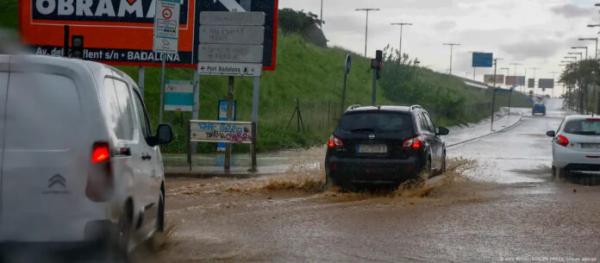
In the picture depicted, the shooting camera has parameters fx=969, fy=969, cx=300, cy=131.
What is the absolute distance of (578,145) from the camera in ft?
66.5

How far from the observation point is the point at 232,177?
19.9m

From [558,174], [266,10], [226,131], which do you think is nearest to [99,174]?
[226,131]

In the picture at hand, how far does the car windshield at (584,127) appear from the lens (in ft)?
66.7

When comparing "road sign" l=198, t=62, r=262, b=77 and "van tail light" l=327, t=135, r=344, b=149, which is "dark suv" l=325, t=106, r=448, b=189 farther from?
"road sign" l=198, t=62, r=262, b=77

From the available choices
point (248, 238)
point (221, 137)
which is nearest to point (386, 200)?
point (248, 238)

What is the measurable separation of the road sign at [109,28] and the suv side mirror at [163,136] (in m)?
17.6

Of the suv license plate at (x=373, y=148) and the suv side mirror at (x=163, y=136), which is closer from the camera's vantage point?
the suv side mirror at (x=163, y=136)

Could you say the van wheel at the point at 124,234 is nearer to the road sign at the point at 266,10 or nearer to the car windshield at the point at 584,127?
the car windshield at the point at 584,127

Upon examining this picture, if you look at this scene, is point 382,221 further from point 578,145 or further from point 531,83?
point 531,83

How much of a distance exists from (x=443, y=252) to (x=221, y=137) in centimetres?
1156

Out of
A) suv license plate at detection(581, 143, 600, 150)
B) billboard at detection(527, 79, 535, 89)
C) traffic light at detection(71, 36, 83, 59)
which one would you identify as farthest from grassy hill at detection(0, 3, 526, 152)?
billboard at detection(527, 79, 535, 89)

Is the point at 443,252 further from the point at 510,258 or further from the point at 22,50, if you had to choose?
the point at 22,50

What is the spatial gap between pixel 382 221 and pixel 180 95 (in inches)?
529

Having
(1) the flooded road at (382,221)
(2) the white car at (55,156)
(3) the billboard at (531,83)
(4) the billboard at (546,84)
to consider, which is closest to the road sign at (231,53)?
(1) the flooded road at (382,221)
